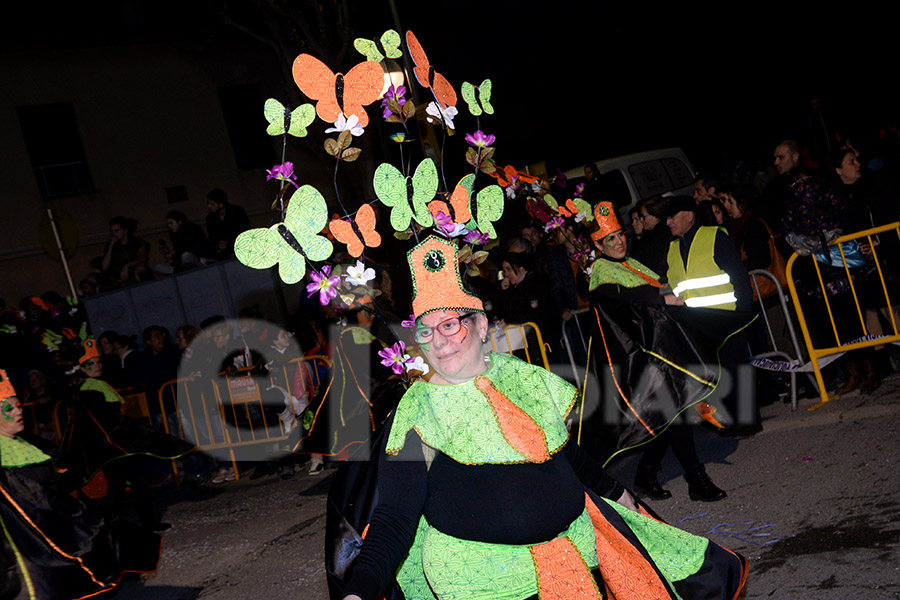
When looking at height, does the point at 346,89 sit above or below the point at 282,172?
above

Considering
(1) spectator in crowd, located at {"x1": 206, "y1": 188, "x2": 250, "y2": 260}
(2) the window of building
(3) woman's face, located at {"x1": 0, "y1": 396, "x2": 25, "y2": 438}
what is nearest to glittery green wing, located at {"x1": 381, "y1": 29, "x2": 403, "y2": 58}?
Result: (3) woman's face, located at {"x1": 0, "y1": 396, "x2": 25, "y2": 438}

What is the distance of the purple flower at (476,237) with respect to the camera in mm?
3125

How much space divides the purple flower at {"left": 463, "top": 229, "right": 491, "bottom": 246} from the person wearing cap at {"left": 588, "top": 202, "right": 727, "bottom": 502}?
9.00 ft

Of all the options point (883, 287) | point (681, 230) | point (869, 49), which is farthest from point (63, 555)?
point (869, 49)

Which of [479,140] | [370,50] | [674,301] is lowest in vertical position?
[674,301]

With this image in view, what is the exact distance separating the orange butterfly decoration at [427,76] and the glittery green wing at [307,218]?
23.4 inches

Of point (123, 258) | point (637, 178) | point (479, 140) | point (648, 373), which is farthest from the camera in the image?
point (637, 178)

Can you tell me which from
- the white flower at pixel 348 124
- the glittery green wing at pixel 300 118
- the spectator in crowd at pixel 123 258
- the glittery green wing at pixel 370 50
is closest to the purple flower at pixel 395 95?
the glittery green wing at pixel 370 50

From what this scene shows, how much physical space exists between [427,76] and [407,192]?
1.66 ft

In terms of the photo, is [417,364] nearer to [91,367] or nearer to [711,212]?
[711,212]

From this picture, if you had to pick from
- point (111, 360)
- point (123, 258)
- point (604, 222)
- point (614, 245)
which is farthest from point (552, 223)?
point (123, 258)

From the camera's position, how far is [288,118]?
9.49ft

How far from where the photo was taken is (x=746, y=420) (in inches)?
260

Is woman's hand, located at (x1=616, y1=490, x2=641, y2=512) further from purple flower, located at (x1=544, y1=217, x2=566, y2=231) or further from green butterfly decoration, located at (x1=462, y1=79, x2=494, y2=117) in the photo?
purple flower, located at (x1=544, y1=217, x2=566, y2=231)
